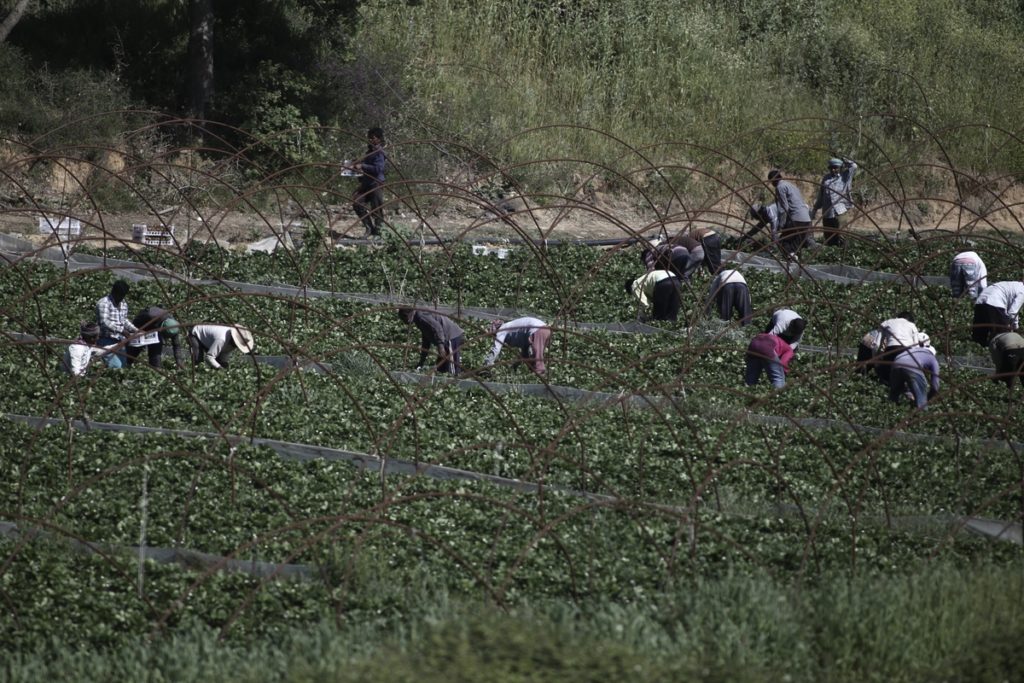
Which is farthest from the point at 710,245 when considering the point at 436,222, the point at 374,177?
the point at 436,222

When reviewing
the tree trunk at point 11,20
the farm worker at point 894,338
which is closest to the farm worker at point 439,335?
the farm worker at point 894,338

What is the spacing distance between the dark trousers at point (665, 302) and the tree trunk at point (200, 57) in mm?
9262

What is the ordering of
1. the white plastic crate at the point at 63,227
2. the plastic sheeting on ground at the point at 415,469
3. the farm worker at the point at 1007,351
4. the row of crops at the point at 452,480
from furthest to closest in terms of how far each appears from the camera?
the white plastic crate at the point at 63,227
the farm worker at the point at 1007,351
the plastic sheeting on ground at the point at 415,469
the row of crops at the point at 452,480

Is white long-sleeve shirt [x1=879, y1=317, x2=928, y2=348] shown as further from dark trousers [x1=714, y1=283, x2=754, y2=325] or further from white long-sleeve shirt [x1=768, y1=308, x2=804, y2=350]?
dark trousers [x1=714, y1=283, x2=754, y2=325]

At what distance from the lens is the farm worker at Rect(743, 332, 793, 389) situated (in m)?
12.3

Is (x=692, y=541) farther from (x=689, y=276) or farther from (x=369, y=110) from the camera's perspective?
(x=369, y=110)

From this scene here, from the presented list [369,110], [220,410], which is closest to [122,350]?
[220,410]

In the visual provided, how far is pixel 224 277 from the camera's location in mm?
15492

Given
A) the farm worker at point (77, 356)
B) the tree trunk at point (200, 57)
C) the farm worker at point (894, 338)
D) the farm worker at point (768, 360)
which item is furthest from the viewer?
the tree trunk at point (200, 57)

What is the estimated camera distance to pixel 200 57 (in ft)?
67.7

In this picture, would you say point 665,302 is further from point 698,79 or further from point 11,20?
point 11,20

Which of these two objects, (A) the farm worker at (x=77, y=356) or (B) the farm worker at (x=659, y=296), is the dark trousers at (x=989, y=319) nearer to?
(B) the farm worker at (x=659, y=296)

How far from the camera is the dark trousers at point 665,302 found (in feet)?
47.4

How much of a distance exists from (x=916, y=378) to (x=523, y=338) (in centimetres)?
360
